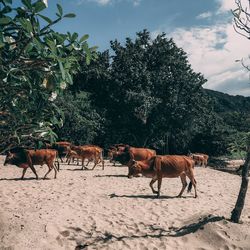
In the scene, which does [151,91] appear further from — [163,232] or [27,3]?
[27,3]

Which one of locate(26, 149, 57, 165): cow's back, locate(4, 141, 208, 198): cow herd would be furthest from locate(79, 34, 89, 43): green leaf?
locate(26, 149, 57, 165): cow's back

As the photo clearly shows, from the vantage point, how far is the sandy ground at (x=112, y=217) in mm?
9633

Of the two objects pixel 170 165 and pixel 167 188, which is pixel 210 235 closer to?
pixel 170 165

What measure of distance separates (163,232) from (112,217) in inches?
71.0

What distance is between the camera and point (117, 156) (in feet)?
84.4

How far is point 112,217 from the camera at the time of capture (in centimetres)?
1146

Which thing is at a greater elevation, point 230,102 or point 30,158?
point 230,102

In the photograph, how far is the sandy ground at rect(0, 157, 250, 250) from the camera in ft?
31.6

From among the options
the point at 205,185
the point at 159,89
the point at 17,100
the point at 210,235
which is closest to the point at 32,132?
the point at 17,100

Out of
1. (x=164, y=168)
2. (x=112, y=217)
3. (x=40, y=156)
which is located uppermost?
(x=164, y=168)

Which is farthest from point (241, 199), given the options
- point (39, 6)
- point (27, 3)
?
point (27, 3)

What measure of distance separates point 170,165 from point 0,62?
10277mm

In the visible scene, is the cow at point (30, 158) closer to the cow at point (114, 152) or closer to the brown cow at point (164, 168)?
the brown cow at point (164, 168)

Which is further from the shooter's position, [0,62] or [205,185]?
[205,185]
